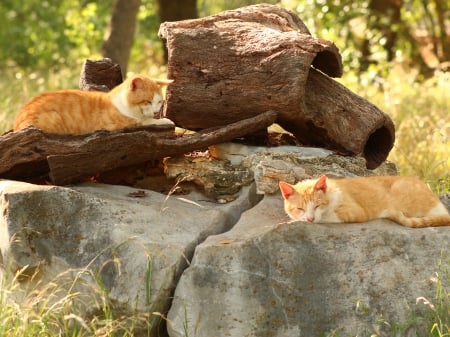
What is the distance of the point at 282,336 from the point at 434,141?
15.1 ft

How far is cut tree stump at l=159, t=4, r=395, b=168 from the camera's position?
6148 mm

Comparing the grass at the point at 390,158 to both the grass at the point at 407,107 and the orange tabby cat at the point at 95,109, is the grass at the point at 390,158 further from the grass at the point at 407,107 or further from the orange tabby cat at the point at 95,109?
the orange tabby cat at the point at 95,109

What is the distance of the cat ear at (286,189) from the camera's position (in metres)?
5.55

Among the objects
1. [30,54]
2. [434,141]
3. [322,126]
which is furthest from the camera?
[30,54]

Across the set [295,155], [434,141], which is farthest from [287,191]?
[434,141]

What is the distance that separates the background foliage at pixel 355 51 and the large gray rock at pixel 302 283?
284cm

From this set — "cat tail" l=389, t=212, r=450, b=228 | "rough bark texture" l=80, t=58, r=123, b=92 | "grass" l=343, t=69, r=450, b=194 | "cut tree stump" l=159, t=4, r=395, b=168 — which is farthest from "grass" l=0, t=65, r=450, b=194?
"rough bark texture" l=80, t=58, r=123, b=92

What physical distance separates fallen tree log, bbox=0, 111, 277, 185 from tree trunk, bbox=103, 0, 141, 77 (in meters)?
5.65

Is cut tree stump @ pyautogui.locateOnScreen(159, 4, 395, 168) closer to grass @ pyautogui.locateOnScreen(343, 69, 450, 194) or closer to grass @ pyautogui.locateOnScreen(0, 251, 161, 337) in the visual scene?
grass @ pyautogui.locateOnScreen(343, 69, 450, 194)

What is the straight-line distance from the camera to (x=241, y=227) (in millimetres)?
5488

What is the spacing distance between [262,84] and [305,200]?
1.13 meters

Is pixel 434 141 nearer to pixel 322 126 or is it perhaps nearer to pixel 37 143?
pixel 322 126

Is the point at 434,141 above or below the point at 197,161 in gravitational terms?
below

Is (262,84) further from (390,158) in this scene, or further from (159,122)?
(390,158)
